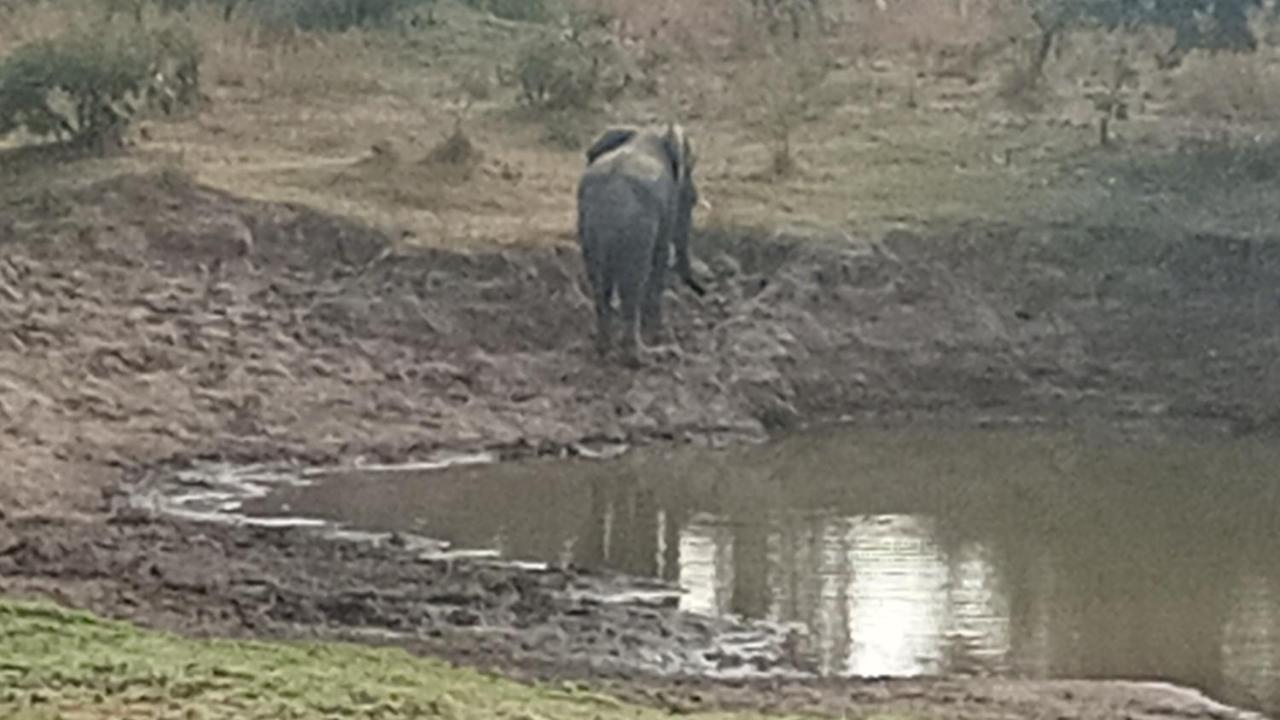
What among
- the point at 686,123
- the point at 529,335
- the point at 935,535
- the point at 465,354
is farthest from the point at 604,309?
the point at 686,123

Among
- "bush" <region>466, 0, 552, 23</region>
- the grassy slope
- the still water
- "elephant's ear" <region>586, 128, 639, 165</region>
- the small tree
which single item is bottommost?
the still water

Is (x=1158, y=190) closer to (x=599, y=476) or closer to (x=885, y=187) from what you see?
(x=885, y=187)

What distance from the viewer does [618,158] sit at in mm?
19625

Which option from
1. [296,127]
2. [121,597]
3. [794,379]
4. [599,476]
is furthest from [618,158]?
[121,597]

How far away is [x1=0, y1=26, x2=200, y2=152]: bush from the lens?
836 inches

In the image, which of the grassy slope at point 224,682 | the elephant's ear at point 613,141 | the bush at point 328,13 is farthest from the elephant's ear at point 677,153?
the grassy slope at point 224,682

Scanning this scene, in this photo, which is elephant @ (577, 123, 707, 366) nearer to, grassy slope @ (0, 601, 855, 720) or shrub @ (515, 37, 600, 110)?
shrub @ (515, 37, 600, 110)

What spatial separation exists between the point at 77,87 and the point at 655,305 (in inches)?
176

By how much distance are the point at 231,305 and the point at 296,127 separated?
440cm

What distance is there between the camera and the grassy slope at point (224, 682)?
9.94 meters

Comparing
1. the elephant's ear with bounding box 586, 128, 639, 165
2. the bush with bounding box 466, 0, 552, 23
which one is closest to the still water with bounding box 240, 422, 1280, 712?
the elephant's ear with bounding box 586, 128, 639, 165

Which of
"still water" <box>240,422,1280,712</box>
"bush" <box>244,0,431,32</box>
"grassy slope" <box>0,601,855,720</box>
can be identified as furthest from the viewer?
"bush" <box>244,0,431,32</box>

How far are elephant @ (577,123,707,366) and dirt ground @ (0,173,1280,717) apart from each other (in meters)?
0.27

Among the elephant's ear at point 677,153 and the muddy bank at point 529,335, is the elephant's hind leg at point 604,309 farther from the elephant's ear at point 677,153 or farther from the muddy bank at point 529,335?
the elephant's ear at point 677,153
